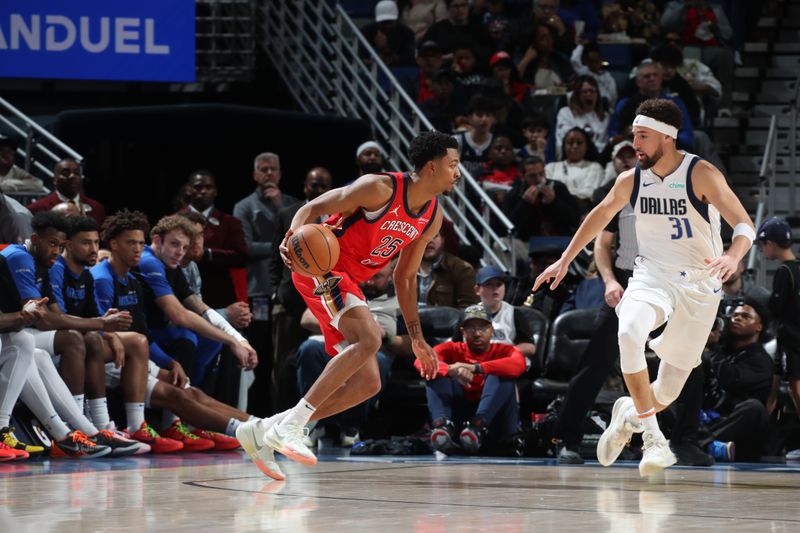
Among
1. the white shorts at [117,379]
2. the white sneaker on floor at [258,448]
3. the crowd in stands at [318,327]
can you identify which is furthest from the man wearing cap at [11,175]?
the white sneaker on floor at [258,448]

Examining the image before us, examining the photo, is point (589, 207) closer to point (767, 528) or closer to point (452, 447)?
point (452, 447)

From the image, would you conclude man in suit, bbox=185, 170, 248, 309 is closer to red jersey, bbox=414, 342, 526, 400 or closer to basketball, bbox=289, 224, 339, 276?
red jersey, bbox=414, 342, 526, 400

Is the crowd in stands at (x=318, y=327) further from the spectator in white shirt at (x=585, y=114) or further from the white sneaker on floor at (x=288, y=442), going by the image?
the white sneaker on floor at (x=288, y=442)

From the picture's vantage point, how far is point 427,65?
574 inches

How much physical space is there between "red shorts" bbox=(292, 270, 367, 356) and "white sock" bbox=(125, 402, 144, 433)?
2.67 m

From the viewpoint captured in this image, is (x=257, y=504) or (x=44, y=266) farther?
(x=44, y=266)

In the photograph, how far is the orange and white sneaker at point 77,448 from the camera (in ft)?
29.4

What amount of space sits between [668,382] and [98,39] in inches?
294

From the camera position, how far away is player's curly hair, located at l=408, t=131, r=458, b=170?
7.33m

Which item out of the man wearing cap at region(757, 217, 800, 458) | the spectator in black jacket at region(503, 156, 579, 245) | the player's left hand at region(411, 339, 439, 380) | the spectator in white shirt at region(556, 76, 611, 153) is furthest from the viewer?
the spectator in white shirt at region(556, 76, 611, 153)

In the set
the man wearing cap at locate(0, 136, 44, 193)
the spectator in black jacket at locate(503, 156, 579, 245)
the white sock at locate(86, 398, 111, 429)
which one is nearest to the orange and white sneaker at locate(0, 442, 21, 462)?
the white sock at locate(86, 398, 111, 429)

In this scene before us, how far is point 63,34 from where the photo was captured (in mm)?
12648

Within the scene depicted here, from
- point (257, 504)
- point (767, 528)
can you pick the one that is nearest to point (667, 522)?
point (767, 528)

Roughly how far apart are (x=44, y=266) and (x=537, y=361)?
3.82 metres
